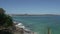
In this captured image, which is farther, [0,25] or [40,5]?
[40,5]

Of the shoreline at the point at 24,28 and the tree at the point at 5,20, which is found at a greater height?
the tree at the point at 5,20

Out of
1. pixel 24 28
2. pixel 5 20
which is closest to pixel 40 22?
pixel 24 28

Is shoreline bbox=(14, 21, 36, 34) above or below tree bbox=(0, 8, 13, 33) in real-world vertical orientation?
below

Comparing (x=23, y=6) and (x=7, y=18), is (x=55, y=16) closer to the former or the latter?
(x=23, y=6)

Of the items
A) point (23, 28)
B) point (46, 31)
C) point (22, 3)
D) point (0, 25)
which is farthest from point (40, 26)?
point (0, 25)

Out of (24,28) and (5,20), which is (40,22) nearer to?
(24,28)

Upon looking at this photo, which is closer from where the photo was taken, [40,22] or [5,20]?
[5,20]

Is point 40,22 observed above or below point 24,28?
above

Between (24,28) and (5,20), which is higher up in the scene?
(5,20)
